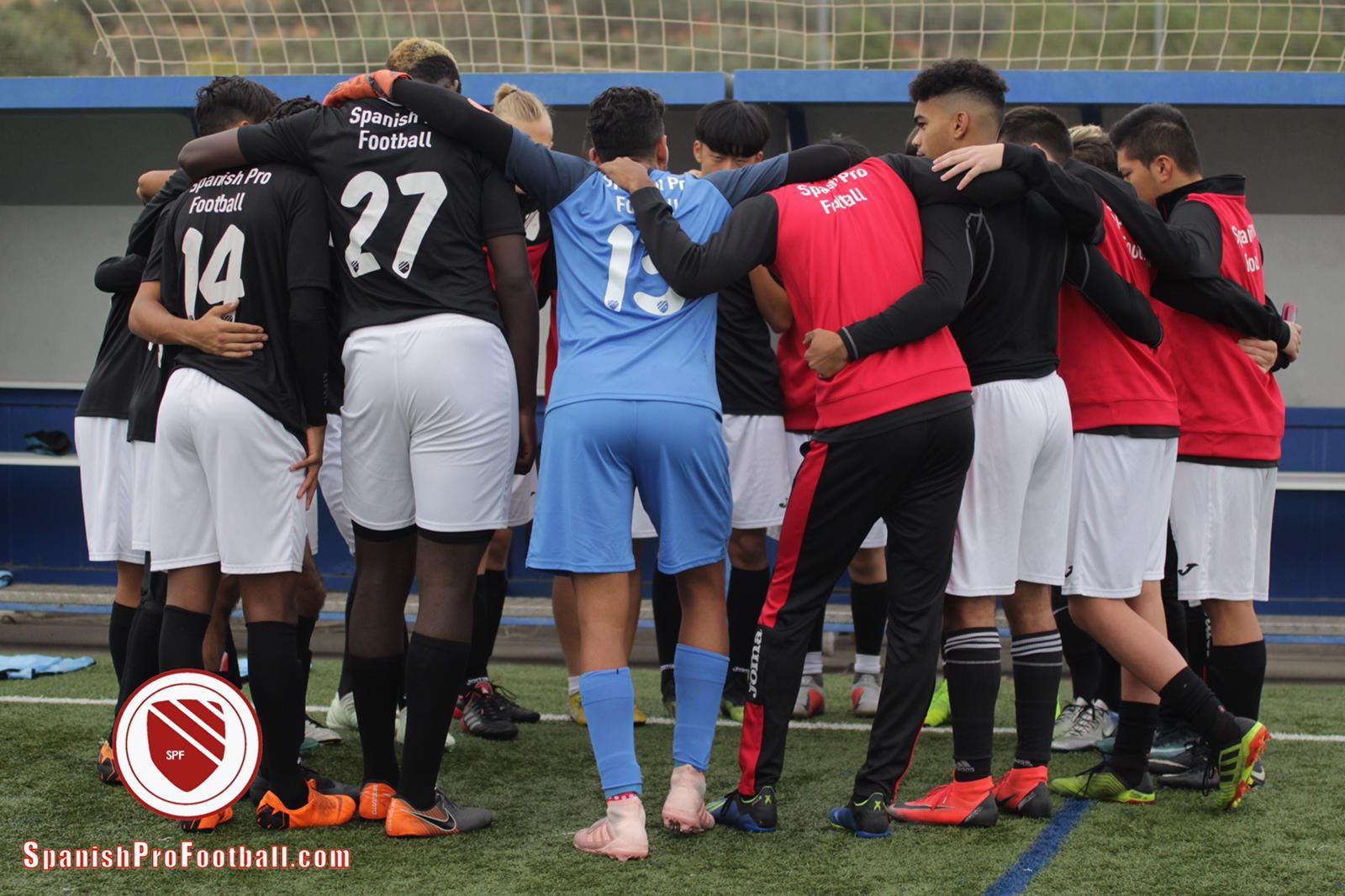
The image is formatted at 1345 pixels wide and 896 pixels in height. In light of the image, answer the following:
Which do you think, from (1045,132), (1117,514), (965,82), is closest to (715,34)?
(1045,132)

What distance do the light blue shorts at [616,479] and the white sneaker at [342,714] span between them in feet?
6.09

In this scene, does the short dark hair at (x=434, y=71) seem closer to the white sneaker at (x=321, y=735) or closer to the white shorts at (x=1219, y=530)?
the white sneaker at (x=321, y=735)

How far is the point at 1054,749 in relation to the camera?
16.7ft

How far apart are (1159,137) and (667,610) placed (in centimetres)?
252

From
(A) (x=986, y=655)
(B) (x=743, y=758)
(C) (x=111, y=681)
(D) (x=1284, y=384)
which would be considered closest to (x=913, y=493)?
(A) (x=986, y=655)

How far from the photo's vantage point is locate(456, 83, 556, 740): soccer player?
16.4 feet

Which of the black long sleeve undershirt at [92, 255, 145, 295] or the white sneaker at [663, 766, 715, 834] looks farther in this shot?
the black long sleeve undershirt at [92, 255, 145, 295]

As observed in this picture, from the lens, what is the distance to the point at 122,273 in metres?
4.53

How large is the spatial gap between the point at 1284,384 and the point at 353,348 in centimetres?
740

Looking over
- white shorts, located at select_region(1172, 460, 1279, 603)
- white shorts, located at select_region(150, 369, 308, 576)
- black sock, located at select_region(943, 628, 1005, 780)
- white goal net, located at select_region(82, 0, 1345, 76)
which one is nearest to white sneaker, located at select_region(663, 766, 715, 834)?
black sock, located at select_region(943, 628, 1005, 780)

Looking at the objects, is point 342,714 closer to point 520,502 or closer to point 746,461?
point 520,502

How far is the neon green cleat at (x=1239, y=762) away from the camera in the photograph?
3.95 m

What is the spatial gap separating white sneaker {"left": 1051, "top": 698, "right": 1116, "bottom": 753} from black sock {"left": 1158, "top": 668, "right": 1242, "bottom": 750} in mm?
1136

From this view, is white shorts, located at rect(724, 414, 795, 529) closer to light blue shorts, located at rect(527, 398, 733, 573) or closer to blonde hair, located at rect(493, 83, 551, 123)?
blonde hair, located at rect(493, 83, 551, 123)
